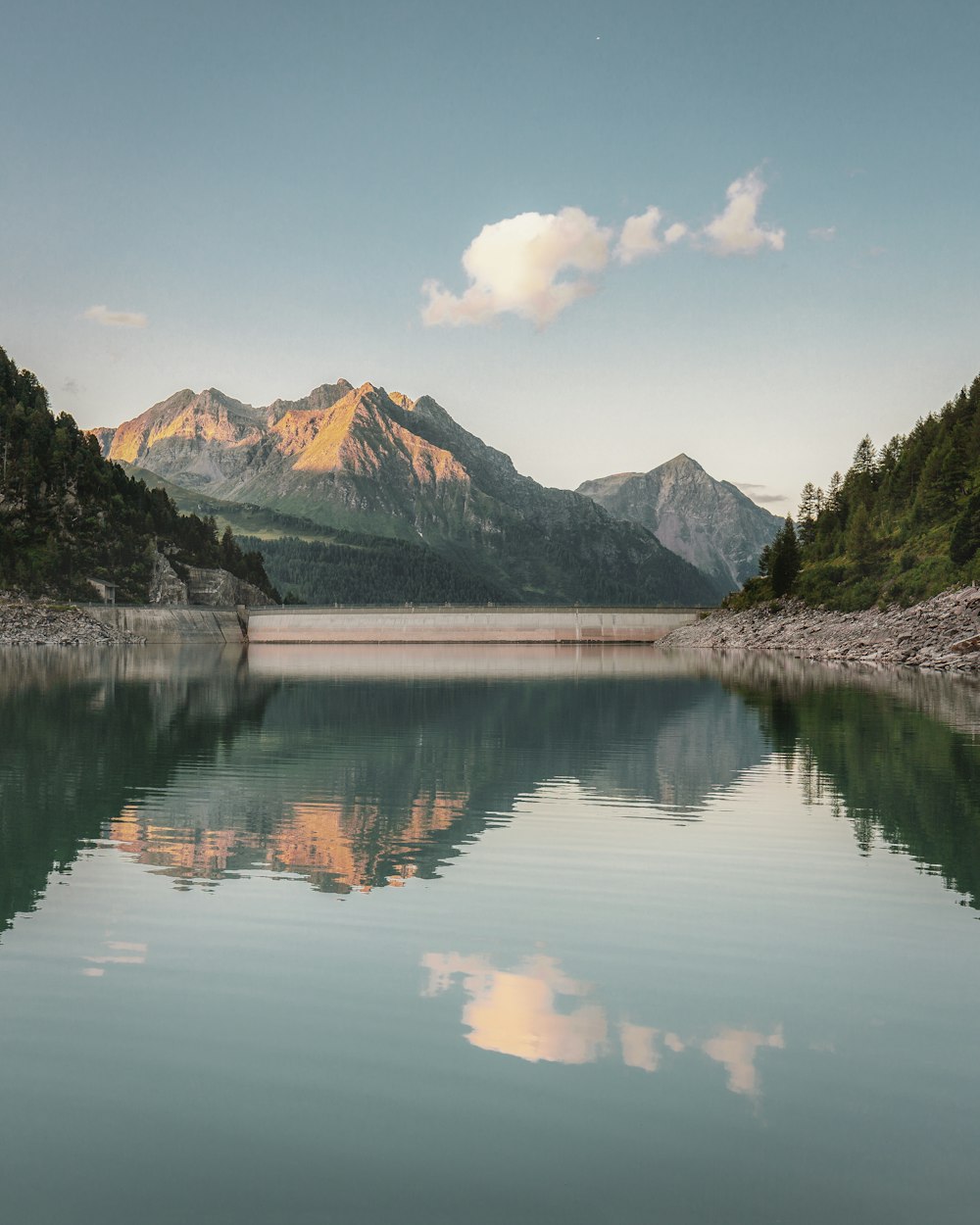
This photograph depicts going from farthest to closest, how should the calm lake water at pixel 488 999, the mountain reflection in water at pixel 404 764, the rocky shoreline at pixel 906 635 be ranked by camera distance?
the rocky shoreline at pixel 906 635, the mountain reflection in water at pixel 404 764, the calm lake water at pixel 488 999

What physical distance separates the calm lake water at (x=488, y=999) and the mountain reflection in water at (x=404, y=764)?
330mm

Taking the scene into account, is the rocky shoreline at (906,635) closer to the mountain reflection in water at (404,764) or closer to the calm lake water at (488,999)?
the mountain reflection in water at (404,764)

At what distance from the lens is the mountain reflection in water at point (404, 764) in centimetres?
2872

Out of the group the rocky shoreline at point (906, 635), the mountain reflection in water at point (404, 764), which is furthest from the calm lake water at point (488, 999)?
the rocky shoreline at point (906, 635)

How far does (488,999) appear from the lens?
16.5 m

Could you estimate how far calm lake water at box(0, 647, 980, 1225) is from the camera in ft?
36.3

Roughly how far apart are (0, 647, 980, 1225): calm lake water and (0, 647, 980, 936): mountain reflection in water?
330 millimetres

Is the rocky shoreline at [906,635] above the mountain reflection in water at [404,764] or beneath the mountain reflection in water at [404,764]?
above

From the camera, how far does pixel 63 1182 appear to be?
10977 mm

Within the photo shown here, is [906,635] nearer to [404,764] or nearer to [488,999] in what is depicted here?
[404,764]

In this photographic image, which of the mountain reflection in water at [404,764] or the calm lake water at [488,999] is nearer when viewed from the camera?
the calm lake water at [488,999]

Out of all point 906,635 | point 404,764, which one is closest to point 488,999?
point 404,764

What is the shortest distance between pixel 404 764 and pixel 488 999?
104 feet

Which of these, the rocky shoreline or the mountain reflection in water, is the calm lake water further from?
the rocky shoreline
